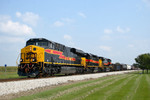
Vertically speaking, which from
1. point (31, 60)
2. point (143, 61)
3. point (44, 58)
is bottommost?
point (143, 61)

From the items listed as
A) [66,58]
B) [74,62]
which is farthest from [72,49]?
[66,58]

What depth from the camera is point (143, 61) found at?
48375 mm

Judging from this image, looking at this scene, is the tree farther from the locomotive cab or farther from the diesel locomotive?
the locomotive cab

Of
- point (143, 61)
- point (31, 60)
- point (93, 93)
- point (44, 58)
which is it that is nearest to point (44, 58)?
point (44, 58)

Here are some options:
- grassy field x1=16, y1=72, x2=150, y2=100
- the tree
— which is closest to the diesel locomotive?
grassy field x1=16, y1=72, x2=150, y2=100

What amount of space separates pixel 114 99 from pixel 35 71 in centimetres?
1285

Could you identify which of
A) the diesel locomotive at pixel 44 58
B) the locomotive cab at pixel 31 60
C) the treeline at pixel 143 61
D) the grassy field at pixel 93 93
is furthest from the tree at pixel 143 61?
the grassy field at pixel 93 93

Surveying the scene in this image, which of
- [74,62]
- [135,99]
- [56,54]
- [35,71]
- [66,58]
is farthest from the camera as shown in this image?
[74,62]

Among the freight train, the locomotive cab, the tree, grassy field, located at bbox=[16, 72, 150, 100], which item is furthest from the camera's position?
the tree

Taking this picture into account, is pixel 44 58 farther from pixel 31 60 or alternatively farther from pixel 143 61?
pixel 143 61

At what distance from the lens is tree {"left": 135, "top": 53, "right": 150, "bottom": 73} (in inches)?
1849

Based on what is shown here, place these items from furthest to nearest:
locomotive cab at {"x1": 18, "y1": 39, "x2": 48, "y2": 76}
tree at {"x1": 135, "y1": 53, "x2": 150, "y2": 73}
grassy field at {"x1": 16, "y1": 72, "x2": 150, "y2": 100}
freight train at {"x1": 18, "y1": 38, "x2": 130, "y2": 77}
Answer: tree at {"x1": 135, "y1": 53, "x2": 150, "y2": 73}
freight train at {"x1": 18, "y1": 38, "x2": 130, "y2": 77}
locomotive cab at {"x1": 18, "y1": 39, "x2": 48, "y2": 76}
grassy field at {"x1": 16, "y1": 72, "x2": 150, "y2": 100}

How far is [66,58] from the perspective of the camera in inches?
1100

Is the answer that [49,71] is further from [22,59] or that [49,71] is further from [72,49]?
[72,49]
